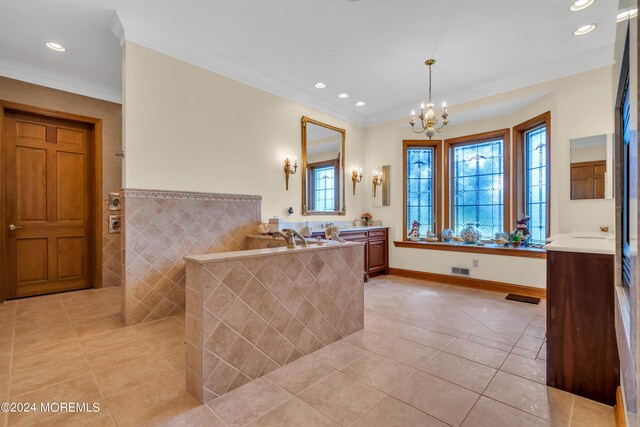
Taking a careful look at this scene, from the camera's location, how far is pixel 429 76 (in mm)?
3982

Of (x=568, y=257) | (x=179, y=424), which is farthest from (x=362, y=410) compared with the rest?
(x=568, y=257)

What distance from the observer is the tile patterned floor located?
5.24ft

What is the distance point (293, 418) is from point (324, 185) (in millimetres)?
3653

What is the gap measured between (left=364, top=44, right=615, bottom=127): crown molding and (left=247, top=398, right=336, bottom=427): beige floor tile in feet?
15.0

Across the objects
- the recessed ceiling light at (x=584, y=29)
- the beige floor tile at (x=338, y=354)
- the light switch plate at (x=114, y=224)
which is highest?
the recessed ceiling light at (x=584, y=29)

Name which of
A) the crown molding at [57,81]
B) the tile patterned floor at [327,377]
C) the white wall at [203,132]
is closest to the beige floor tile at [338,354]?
the tile patterned floor at [327,377]

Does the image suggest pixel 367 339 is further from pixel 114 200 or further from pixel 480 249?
pixel 114 200

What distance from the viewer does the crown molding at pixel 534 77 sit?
3389 mm

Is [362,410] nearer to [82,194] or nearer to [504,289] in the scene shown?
[504,289]

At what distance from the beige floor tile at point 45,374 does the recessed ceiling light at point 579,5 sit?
191 inches

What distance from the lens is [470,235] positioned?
4719mm

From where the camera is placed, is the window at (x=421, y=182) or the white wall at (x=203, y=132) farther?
the window at (x=421, y=182)

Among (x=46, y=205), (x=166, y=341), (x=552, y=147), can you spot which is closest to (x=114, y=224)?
(x=46, y=205)

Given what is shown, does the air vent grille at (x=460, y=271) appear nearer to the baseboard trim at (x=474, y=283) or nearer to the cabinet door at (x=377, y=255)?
the baseboard trim at (x=474, y=283)
